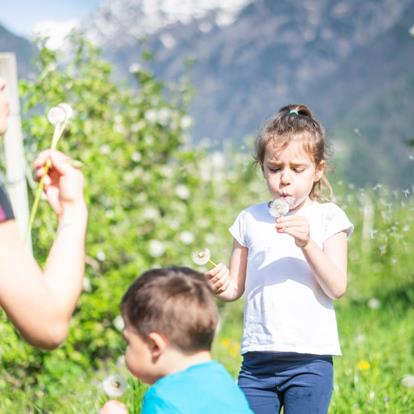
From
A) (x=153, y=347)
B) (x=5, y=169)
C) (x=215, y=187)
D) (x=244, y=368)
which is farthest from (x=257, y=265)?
(x=215, y=187)

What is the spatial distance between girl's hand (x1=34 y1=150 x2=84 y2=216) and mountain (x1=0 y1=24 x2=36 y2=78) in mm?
2948

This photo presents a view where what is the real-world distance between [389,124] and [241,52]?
675 centimetres

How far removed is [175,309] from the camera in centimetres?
159

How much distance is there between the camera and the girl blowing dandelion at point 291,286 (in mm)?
2146

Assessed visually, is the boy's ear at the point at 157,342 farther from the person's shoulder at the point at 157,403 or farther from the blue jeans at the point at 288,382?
the blue jeans at the point at 288,382

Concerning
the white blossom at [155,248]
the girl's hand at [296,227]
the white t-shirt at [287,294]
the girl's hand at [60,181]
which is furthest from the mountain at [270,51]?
the girl's hand at [60,181]

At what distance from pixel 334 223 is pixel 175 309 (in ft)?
2.42

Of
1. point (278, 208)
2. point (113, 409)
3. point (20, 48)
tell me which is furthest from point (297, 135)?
point (20, 48)

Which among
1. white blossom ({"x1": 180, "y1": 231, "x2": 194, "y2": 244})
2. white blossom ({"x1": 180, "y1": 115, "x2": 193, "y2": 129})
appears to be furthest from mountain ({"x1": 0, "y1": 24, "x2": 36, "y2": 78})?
white blossom ({"x1": 180, "y1": 231, "x2": 194, "y2": 244})

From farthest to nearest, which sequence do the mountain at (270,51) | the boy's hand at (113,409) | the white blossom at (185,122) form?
1. the mountain at (270,51)
2. the white blossom at (185,122)
3. the boy's hand at (113,409)

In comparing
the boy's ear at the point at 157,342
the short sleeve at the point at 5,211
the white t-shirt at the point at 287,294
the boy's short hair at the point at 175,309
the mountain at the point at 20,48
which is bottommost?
the mountain at the point at 20,48

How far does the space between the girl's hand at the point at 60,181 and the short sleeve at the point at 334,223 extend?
81cm

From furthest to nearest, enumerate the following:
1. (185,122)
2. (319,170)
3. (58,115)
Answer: (185,122) < (319,170) < (58,115)

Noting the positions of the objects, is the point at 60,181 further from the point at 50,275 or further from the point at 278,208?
the point at 278,208
